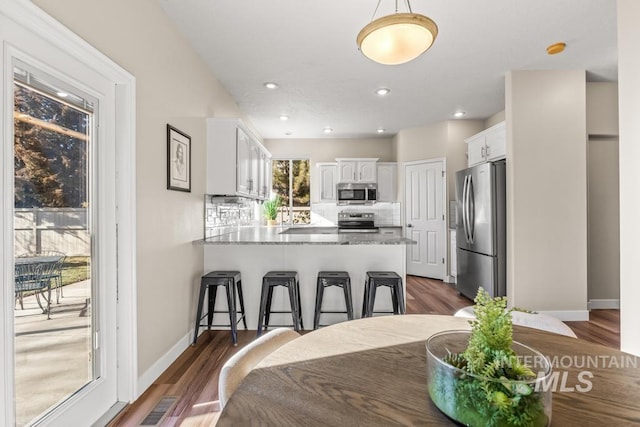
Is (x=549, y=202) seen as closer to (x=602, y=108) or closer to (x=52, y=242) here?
(x=602, y=108)

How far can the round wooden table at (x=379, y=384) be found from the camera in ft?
2.12

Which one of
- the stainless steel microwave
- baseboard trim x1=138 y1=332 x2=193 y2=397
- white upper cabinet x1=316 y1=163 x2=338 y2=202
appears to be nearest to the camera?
baseboard trim x1=138 y1=332 x2=193 y2=397

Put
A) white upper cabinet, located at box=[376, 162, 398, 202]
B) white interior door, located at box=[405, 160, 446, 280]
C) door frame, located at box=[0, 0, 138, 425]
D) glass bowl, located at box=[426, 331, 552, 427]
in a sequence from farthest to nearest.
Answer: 1. white upper cabinet, located at box=[376, 162, 398, 202]
2. white interior door, located at box=[405, 160, 446, 280]
3. door frame, located at box=[0, 0, 138, 425]
4. glass bowl, located at box=[426, 331, 552, 427]

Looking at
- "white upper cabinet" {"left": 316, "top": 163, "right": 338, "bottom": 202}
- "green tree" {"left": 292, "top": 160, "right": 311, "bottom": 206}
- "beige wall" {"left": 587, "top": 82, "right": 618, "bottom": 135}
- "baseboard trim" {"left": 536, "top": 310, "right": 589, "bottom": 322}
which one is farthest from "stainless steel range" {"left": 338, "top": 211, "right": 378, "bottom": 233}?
"beige wall" {"left": 587, "top": 82, "right": 618, "bottom": 135}

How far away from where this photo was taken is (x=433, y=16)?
241 cm

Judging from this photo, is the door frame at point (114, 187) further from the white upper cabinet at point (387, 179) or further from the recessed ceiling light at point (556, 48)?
the white upper cabinet at point (387, 179)

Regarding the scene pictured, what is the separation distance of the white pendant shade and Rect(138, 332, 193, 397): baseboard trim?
2.47m

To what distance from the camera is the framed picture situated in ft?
7.93

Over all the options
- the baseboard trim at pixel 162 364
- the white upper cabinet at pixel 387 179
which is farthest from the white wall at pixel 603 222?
the baseboard trim at pixel 162 364

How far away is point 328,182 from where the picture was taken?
20.7 ft

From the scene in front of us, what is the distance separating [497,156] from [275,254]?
297 cm

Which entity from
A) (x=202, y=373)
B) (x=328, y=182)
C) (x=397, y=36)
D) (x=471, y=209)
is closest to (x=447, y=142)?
(x=471, y=209)

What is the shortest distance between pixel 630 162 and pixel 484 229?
1.78 m

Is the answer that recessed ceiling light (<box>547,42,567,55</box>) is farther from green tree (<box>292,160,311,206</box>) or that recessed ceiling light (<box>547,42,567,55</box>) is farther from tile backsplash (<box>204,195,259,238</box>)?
green tree (<box>292,160,311,206</box>)
